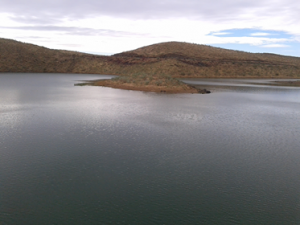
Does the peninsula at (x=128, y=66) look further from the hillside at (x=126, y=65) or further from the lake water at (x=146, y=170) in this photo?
the lake water at (x=146, y=170)

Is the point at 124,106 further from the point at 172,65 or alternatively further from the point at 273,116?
the point at 172,65

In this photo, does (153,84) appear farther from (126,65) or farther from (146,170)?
(126,65)

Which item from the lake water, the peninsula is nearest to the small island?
the lake water

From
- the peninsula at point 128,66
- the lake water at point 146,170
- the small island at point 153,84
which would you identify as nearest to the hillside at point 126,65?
the peninsula at point 128,66

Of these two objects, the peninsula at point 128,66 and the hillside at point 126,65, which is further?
the hillside at point 126,65

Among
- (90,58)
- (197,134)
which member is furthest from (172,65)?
(197,134)

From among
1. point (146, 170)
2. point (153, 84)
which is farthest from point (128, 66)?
point (146, 170)

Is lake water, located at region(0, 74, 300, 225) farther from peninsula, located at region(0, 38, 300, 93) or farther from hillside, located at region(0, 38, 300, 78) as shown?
hillside, located at region(0, 38, 300, 78)
